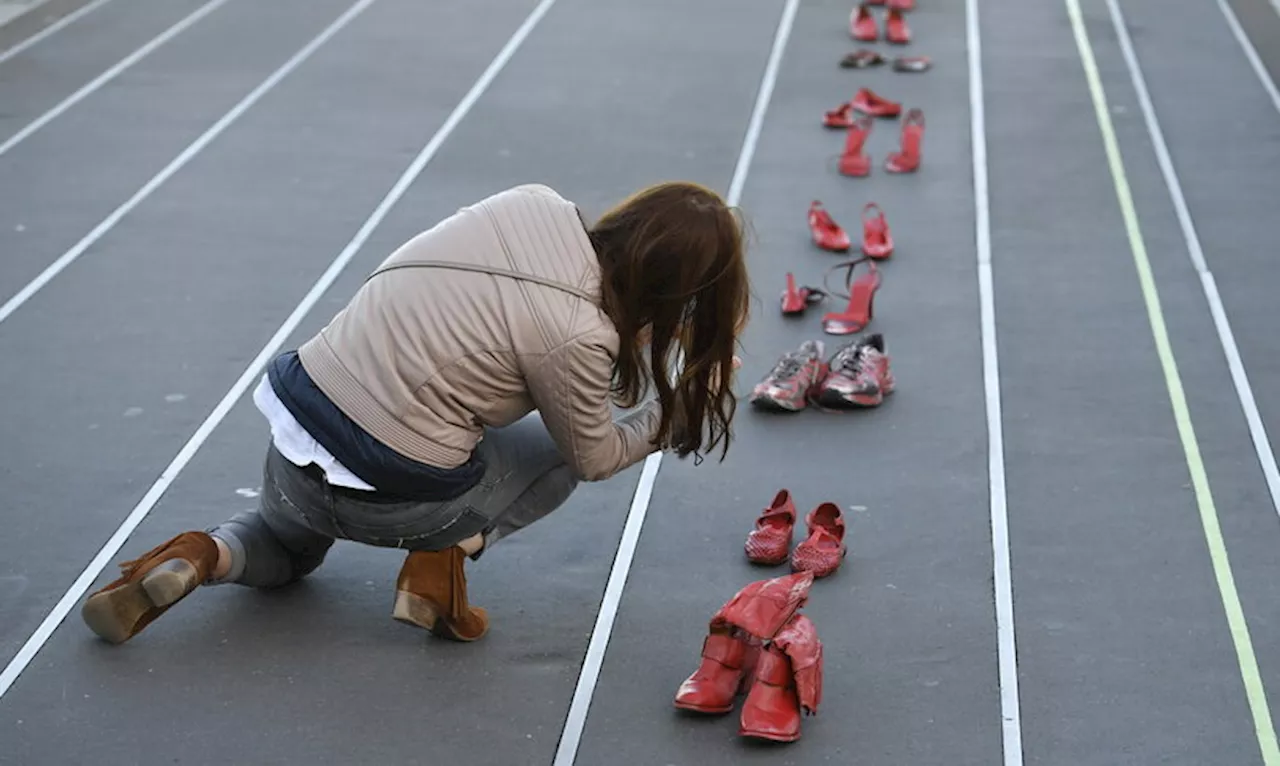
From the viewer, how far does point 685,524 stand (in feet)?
14.9

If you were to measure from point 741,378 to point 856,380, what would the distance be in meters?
0.41

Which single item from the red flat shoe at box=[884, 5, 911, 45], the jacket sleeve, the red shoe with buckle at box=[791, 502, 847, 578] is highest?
the jacket sleeve

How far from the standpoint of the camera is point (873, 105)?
7.96 meters

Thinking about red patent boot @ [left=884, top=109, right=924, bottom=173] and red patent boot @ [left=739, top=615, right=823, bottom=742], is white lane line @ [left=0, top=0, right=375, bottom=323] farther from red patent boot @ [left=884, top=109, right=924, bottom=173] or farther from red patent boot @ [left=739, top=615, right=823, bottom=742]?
red patent boot @ [left=739, top=615, right=823, bottom=742]

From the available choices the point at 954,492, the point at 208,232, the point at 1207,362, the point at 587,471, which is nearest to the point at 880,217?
the point at 1207,362

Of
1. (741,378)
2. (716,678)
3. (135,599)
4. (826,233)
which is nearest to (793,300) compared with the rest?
(741,378)

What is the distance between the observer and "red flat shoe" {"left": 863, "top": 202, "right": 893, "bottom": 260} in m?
6.32

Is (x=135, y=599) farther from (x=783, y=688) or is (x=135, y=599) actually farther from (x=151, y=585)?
(x=783, y=688)

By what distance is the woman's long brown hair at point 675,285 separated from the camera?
134 inches

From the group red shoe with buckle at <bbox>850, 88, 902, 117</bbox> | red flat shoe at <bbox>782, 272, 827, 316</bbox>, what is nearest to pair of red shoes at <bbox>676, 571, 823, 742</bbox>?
red flat shoe at <bbox>782, 272, 827, 316</bbox>

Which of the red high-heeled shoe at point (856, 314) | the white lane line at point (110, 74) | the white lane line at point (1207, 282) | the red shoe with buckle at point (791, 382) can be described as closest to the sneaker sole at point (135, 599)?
the red shoe with buckle at point (791, 382)

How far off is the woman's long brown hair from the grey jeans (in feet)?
1.16

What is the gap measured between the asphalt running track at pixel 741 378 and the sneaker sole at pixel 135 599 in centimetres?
8

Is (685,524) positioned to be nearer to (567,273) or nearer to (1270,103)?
(567,273)
